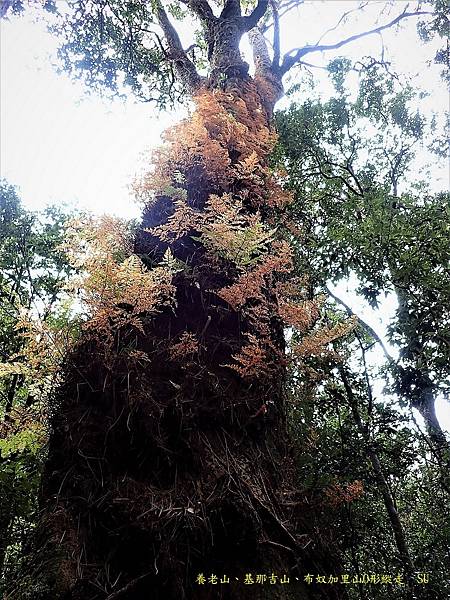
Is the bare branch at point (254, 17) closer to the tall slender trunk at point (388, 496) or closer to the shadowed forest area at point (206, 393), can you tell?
the shadowed forest area at point (206, 393)

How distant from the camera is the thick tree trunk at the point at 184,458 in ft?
6.96

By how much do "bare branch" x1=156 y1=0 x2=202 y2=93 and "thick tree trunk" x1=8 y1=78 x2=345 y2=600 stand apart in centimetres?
360

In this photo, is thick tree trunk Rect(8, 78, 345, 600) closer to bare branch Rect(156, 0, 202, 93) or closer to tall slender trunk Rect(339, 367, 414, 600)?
tall slender trunk Rect(339, 367, 414, 600)

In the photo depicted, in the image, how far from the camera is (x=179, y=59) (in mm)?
6844

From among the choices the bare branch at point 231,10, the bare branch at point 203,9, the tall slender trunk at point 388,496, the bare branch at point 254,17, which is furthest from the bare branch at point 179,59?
the tall slender trunk at point 388,496

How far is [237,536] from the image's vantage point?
2.22m

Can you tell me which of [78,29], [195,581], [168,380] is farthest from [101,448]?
[78,29]

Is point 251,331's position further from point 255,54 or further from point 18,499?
point 255,54

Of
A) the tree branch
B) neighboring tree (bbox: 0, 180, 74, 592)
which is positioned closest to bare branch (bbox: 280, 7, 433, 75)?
the tree branch

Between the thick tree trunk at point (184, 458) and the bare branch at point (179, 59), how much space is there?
3.60 metres

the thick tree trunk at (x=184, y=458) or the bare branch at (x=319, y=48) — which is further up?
the bare branch at (x=319, y=48)

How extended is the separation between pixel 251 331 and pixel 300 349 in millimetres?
358

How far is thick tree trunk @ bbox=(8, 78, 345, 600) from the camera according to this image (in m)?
2.12

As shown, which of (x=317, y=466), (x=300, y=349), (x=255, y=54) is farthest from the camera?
(x=255, y=54)
